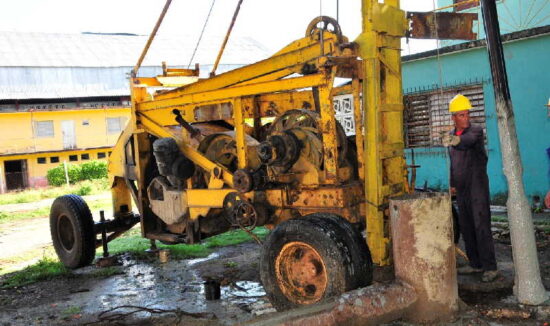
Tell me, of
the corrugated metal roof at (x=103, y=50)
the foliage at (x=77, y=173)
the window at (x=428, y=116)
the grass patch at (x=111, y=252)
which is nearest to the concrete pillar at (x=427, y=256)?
the grass patch at (x=111, y=252)

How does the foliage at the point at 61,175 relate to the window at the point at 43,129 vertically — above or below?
below

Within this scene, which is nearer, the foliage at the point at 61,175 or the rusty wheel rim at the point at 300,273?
the rusty wheel rim at the point at 300,273

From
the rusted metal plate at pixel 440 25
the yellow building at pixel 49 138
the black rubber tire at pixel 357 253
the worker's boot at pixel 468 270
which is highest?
the yellow building at pixel 49 138

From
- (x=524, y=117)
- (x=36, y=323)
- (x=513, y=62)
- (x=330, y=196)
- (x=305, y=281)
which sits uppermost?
(x=513, y=62)

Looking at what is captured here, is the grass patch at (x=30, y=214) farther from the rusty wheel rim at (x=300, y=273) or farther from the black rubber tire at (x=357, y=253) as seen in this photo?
the black rubber tire at (x=357, y=253)

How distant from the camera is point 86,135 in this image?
34375 millimetres

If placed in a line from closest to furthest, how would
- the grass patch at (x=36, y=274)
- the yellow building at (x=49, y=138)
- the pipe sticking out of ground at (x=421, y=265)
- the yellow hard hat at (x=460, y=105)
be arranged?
the pipe sticking out of ground at (x=421, y=265) → the yellow hard hat at (x=460, y=105) → the grass patch at (x=36, y=274) → the yellow building at (x=49, y=138)

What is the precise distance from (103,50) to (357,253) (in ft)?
128

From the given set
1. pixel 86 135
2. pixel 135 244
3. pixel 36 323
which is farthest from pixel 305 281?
pixel 86 135

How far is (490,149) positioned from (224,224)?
6.52m

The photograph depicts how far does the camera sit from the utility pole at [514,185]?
4359 millimetres

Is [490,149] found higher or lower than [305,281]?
higher

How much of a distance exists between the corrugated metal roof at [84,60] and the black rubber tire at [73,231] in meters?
26.9

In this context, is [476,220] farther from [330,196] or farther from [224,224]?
[224,224]
